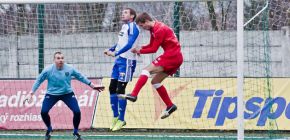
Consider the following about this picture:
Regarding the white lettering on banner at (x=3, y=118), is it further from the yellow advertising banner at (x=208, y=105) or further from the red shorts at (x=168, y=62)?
the red shorts at (x=168, y=62)

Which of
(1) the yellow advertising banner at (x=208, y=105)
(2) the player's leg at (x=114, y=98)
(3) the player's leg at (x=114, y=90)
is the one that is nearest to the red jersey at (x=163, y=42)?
(3) the player's leg at (x=114, y=90)

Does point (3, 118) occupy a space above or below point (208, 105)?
below

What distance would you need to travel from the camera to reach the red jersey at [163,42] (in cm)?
1310

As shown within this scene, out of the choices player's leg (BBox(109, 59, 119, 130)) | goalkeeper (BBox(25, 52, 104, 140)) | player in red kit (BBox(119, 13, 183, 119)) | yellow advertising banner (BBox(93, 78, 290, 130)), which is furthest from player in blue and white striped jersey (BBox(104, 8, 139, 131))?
yellow advertising banner (BBox(93, 78, 290, 130))

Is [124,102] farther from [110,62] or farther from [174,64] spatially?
[110,62]

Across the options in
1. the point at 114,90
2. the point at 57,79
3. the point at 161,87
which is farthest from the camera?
the point at 57,79

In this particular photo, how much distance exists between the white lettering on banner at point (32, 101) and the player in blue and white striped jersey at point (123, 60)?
3654 millimetres

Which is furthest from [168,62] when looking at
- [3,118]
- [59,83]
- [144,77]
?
[3,118]

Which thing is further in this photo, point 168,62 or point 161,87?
point 161,87

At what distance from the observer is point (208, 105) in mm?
17688

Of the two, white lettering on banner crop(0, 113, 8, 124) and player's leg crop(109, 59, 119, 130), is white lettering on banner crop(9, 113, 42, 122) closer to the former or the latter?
white lettering on banner crop(0, 113, 8, 124)

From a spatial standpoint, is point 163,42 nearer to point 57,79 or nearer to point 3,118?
point 57,79

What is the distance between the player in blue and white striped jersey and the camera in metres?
13.9

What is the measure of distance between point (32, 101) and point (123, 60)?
15.7 feet
